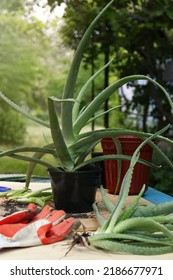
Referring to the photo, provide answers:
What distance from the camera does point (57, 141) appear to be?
122cm

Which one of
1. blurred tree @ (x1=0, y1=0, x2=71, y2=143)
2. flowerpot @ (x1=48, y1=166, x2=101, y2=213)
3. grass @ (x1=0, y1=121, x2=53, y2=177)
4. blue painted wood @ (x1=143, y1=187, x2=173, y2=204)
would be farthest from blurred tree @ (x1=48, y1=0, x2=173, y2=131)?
blurred tree @ (x1=0, y1=0, x2=71, y2=143)

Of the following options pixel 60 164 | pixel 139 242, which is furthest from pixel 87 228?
pixel 60 164

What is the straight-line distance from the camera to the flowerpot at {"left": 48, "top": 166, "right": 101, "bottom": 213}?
4.08 feet

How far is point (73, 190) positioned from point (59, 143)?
0.42 ft

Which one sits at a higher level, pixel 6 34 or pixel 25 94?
pixel 6 34

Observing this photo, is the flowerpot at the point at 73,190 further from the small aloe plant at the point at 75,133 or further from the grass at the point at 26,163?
the grass at the point at 26,163

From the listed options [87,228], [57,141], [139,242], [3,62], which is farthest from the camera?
[3,62]

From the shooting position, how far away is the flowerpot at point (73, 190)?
1243 millimetres

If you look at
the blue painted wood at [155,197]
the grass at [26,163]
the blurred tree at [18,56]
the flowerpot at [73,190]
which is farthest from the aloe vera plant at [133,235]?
the blurred tree at [18,56]

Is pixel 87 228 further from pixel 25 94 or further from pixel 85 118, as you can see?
pixel 25 94

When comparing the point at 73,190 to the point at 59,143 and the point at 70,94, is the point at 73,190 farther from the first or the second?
the point at 70,94

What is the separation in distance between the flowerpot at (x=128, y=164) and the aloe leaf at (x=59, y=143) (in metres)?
0.27
